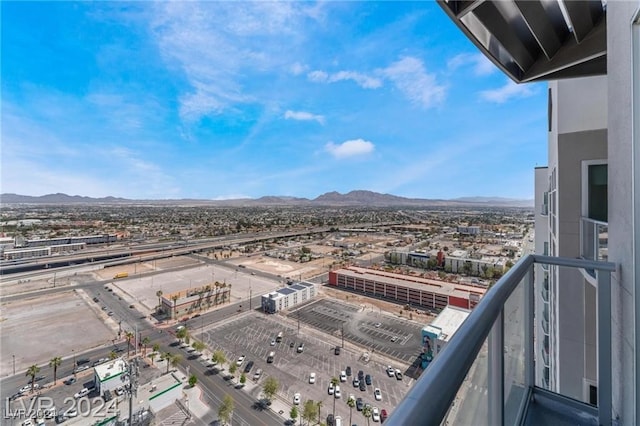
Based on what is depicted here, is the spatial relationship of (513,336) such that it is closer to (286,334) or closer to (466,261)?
(286,334)

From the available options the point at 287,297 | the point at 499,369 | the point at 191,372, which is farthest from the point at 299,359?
the point at 499,369

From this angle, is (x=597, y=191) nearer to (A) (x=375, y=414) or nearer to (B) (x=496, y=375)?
(B) (x=496, y=375)

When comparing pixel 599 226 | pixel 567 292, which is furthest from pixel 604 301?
pixel 599 226

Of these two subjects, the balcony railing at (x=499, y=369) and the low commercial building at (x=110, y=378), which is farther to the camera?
the low commercial building at (x=110, y=378)

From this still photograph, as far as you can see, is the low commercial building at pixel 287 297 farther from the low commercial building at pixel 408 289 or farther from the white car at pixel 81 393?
the white car at pixel 81 393

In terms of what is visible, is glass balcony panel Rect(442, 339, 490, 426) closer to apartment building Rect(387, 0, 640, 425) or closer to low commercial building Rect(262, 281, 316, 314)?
apartment building Rect(387, 0, 640, 425)

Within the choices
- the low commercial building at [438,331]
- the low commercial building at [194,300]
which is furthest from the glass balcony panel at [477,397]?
the low commercial building at [194,300]

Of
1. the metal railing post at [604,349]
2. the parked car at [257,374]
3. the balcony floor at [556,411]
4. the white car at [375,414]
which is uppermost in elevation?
the metal railing post at [604,349]
